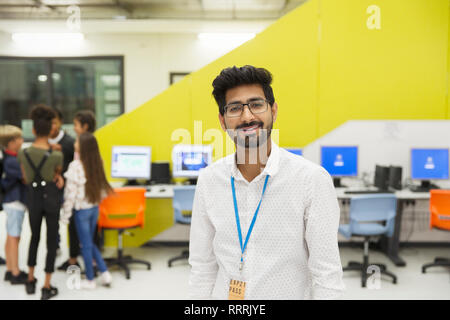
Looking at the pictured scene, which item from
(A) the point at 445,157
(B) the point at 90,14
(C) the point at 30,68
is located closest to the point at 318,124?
(A) the point at 445,157

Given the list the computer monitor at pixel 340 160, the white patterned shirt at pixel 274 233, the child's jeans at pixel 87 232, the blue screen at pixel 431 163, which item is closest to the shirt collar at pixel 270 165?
the white patterned shirt at pixel 274 233

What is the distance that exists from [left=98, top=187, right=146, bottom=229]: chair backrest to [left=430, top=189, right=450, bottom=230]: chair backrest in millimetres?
3057

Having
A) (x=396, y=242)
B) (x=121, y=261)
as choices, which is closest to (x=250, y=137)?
(x=121, y=261)

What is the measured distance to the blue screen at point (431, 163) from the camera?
4676 millimetres

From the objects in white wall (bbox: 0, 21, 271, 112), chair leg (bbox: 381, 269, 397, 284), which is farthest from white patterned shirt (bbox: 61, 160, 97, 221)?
white wall (bbox: 0, 21, 271, 112)

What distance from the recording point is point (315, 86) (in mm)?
4805

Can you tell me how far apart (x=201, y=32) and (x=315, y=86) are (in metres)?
3.78

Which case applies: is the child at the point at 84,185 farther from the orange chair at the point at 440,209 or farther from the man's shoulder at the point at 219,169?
the orange chair at the point at 440,209

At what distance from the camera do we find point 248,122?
1217 mm

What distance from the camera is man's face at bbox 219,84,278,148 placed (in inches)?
48.1

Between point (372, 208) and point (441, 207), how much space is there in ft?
2.60

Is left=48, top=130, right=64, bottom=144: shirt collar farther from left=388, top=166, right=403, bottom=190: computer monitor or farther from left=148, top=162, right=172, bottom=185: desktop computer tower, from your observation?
left=388, top=166, right=403, bottom=190: computer monitor
